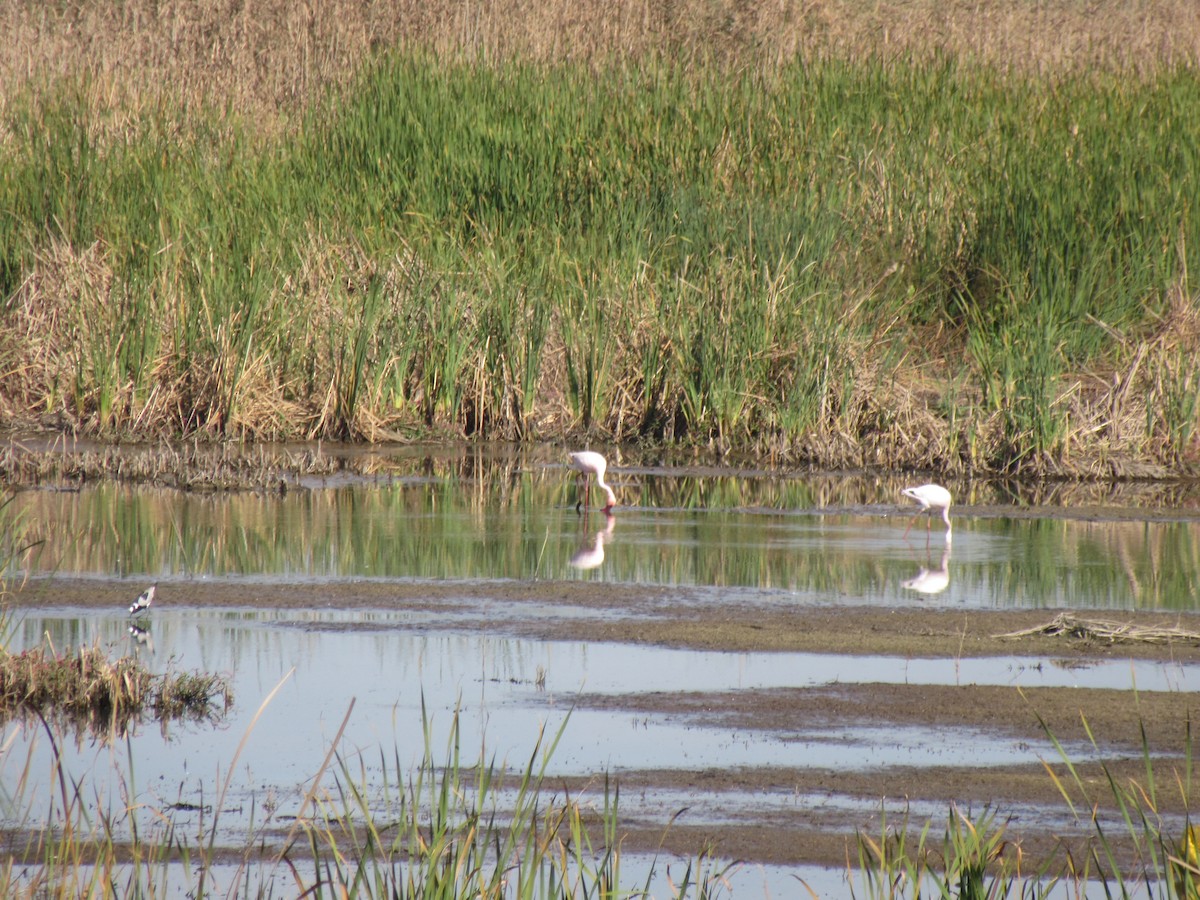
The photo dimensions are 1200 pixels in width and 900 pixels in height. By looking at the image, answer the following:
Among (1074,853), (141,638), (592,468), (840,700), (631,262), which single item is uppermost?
(631,262)

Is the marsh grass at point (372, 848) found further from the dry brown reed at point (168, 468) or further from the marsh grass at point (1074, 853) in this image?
the dry brown reed at point (168, 468)

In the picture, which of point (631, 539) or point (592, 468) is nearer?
point (631, 539)

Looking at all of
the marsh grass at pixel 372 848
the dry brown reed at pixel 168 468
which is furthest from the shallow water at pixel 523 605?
the dry brown reed at pixel 168 468

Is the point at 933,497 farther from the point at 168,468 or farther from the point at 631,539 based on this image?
the point at 168,468

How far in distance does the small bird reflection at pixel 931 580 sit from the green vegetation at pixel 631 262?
147 inches

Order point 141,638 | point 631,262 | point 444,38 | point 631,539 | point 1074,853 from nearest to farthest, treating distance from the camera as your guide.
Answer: point 1074,853, point 141,638, point 631,539, point 631,262, point 444,38

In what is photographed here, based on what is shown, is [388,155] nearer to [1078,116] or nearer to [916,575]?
[1078,116]

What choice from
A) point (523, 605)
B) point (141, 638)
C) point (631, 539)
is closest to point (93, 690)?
point (141, 638)

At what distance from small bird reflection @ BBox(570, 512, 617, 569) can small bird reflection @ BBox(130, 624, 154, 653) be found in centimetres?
279

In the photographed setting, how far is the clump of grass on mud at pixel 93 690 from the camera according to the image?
6684 millimetres

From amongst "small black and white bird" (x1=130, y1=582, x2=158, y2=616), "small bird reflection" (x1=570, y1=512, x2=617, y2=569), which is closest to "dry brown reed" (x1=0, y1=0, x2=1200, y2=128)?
"small bird reflection" (x1=570, y1=512, x2=617, y2=569)

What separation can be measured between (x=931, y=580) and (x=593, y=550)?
6.77 ft

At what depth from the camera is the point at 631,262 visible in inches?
634

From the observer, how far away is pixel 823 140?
1878 cm
